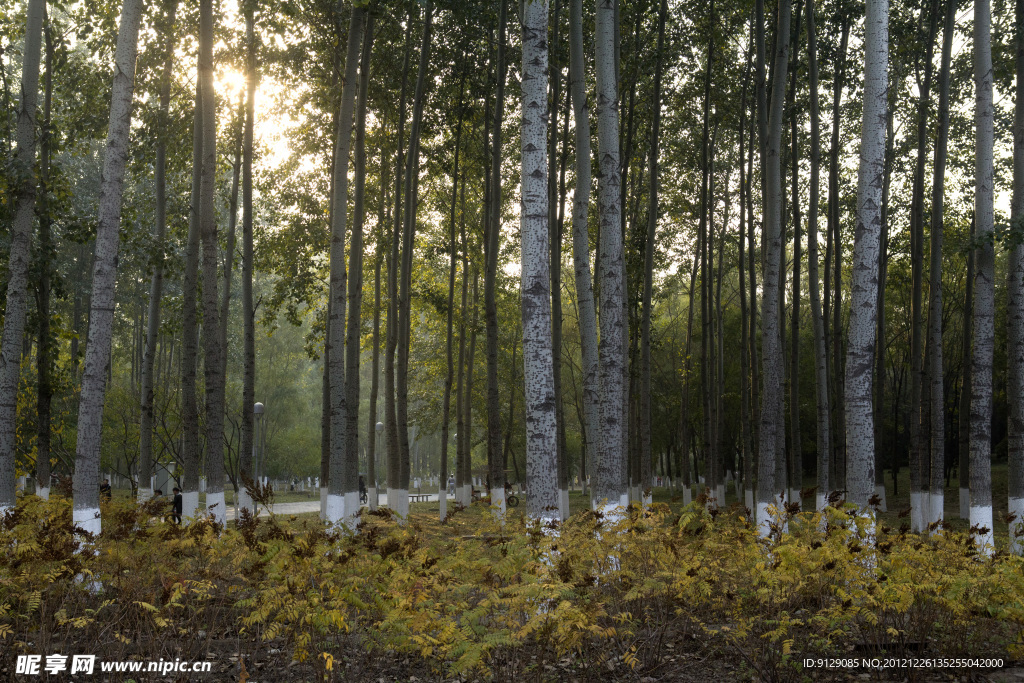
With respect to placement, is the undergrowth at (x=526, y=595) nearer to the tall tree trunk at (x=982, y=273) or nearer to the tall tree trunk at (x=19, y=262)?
the tall tree trunk at (x=19, y=262)

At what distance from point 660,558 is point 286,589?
2.90 m

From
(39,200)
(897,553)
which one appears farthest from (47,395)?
(897,553)

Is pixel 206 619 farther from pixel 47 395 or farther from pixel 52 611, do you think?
pixel 47 395

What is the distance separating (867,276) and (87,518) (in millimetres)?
8040

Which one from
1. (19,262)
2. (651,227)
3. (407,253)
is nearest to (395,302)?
(407,253)

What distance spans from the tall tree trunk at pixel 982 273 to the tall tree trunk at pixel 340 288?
9.40 metres

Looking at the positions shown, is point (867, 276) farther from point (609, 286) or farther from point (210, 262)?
point (210, 262)

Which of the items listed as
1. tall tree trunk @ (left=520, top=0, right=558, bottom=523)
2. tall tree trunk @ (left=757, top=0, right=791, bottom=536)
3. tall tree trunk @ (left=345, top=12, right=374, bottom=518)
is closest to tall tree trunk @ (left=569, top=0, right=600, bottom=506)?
tall tree trunk @ (left=520, top=0, right=558, bottom=523)

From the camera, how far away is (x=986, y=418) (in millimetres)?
11055

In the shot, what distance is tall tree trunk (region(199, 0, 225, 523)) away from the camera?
36.2 ft

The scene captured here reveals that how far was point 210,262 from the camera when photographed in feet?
36.7

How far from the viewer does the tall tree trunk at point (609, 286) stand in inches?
313

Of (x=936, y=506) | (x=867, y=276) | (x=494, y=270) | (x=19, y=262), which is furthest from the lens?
(x=494, y=270)

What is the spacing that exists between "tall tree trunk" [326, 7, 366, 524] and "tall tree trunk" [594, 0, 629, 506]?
477 centimetres
